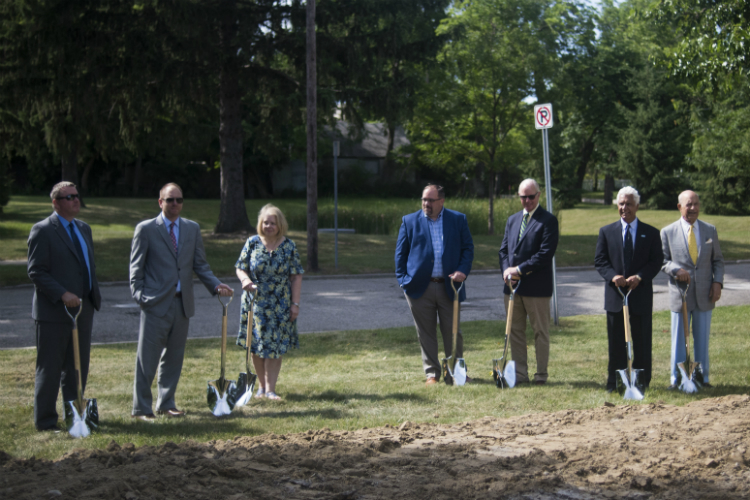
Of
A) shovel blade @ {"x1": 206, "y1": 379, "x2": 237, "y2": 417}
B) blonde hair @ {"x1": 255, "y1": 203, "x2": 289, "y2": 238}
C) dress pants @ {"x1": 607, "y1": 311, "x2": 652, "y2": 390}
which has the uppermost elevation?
blonde hair @ {"x1": 255, "y1": 203, "x2": 289, "y2": 238}

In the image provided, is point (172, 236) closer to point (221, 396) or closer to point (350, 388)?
point (221, 396)

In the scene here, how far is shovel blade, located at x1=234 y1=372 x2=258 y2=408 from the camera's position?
21.4ft

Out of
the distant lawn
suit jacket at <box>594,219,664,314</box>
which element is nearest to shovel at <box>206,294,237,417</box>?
suit jacket at <box>594,219,664,314</box>

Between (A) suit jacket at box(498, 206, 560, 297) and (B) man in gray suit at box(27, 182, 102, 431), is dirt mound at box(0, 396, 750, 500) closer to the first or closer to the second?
(B) man in gray suit at box(27, 182, 102, 431)

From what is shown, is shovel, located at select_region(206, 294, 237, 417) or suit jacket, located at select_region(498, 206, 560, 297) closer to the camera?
shovel, located at select_region(206, 294, 237, 417)

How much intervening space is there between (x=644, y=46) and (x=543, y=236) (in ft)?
156

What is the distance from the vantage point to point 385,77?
69.4 feet

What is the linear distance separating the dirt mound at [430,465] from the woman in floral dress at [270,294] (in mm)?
1623

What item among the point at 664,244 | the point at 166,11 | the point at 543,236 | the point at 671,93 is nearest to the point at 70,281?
the point at 543,236

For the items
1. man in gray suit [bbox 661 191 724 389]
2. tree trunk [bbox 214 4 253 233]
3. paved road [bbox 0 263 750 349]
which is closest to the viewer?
man in gray suit [bbox 661 191 724 389]

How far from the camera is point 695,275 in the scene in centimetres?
712

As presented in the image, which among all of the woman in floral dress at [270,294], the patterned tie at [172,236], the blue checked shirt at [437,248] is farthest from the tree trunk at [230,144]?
the patterned tie at [172,236]

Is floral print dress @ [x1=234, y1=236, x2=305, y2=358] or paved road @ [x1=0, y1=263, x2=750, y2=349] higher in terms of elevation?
floral print dress @ [x1=234, y1=236, x2=305, y2=358]

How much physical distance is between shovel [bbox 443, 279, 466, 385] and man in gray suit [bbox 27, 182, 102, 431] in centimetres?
340
